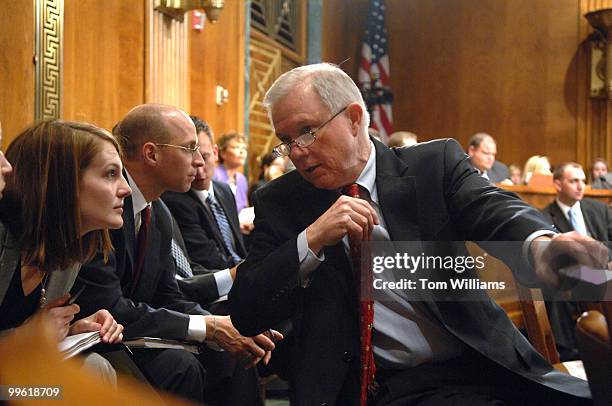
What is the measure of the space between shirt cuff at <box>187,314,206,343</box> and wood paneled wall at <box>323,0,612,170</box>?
370 inches

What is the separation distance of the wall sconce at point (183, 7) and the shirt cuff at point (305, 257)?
4.46 m

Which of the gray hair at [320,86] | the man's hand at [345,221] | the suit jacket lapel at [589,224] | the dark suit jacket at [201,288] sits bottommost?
the suit jacket lapel at [589,224]

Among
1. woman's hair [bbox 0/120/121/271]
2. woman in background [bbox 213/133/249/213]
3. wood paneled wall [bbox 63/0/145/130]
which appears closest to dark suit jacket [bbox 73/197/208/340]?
woman's hair [bbox 0/120/121/271]

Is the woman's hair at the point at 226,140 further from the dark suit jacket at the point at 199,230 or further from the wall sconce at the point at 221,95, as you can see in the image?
the dark suit jacket at the point at 199,230

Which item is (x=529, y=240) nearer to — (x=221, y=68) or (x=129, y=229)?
(x=129, y=229)

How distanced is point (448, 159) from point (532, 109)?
435 inches

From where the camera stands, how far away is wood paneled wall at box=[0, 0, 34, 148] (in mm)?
4145

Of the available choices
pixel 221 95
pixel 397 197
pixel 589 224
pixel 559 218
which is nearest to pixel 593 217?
pixel 589 224

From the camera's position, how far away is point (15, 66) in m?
4.18

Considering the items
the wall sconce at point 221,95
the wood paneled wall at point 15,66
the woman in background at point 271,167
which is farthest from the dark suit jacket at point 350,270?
the wall sconce at point 221,95

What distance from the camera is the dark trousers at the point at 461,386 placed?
1834 mm

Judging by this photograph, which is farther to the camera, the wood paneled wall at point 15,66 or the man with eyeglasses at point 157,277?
the wood paneled wall at point 15,66

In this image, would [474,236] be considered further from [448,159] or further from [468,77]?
[468,77]

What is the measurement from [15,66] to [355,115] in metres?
2.64
